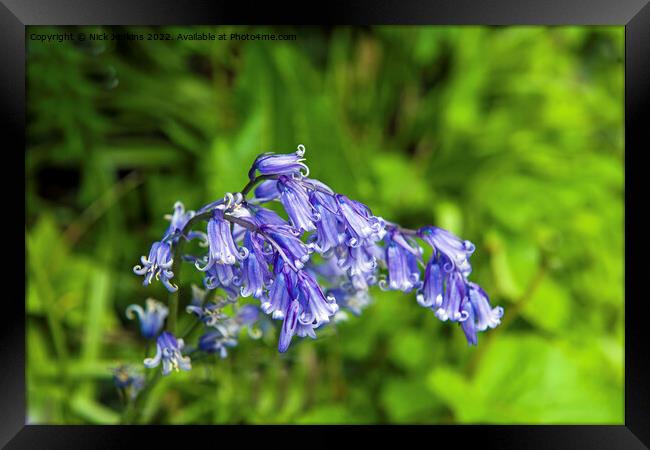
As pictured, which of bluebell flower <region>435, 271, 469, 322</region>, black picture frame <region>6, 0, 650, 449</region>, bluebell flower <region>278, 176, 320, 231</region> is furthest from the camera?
black picture frame <region>6, 0, 650, 449</region>

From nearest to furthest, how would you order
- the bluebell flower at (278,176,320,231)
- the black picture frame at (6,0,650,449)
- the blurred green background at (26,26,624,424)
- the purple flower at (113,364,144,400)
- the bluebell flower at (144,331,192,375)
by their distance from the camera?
the bluebell flower at (278,176,320,231) → the bluebell flower at (144,331,192,375) → the black picture frame at (6,0,650,449) → the purple flower at (113,364,144,400) → the blurred green background at (26,26,624,424)

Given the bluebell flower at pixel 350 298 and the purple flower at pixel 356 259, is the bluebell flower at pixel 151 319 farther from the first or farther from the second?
the purple flower at pixel 356 259

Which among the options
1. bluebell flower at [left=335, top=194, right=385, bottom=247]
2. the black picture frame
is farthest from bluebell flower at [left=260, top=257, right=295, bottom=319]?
the black picture frame

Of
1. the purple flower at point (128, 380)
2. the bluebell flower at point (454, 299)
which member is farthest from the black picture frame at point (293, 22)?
the bluebell flower at point (454, 299)

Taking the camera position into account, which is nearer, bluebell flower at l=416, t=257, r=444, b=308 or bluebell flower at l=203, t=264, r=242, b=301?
bluebell flower at l=203, t=264, r=242, b=301

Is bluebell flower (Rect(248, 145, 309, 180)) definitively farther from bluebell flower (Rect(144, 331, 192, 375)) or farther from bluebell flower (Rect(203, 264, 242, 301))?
bluebell flower (Rect(144, 331, 192, 375))

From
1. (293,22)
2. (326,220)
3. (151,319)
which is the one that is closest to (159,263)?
(326,220)

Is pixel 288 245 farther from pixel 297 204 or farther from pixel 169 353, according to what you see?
pixel 169 353
